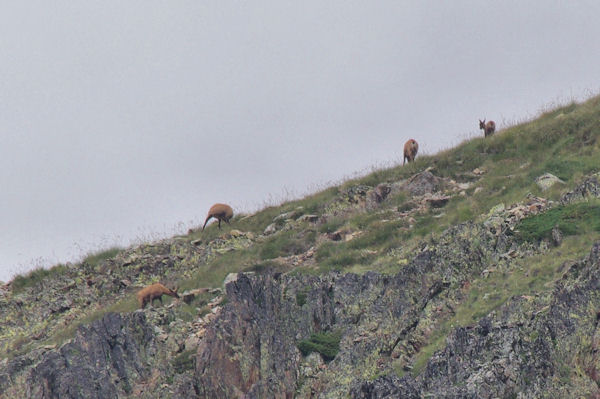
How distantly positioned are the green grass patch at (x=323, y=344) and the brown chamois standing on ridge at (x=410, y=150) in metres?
13.8

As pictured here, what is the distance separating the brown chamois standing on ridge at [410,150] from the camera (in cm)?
3095

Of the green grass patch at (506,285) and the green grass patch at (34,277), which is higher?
the green grass patch at (34,277)

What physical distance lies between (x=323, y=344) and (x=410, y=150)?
14.7 meters

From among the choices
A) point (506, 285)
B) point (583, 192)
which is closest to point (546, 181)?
point (583, 192)

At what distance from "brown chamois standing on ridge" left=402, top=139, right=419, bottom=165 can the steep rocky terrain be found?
4.11 feet

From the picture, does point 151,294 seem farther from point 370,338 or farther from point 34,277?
point 34,277

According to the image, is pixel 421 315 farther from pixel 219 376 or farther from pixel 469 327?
pixel 219 376

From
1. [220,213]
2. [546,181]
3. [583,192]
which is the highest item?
[220,213]

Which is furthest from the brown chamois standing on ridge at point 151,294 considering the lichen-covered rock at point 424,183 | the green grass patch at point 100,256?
the lichen-covered rock at point 424,183

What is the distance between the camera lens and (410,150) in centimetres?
3103

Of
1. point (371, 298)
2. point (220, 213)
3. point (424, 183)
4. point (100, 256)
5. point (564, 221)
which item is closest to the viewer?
point (564, 221)

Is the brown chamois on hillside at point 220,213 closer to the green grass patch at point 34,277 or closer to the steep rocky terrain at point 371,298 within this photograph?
the steep rocky terrain at point 371,298

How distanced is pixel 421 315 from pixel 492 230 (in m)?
3.63

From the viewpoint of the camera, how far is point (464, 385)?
13.2m
